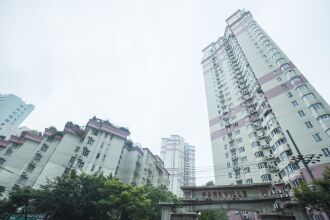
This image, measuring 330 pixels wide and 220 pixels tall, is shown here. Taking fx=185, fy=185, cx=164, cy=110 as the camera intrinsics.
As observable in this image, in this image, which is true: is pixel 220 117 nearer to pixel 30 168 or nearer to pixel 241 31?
pixel 241 31

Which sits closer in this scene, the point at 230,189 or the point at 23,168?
the point at 230,189

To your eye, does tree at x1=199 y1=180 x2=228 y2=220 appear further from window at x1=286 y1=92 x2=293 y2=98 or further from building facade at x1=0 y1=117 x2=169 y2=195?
window at x1=286 y1=92 x2=293 y2=98

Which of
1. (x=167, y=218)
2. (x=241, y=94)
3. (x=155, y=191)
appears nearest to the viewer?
(x=167, y=218)

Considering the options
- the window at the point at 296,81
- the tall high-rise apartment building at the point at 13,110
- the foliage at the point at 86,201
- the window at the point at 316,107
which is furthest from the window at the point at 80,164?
the tall high-rise apartment building at the point at 13,110

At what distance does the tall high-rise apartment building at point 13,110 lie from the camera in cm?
10244

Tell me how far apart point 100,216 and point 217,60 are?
194 feet

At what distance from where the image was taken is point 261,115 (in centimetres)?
3981

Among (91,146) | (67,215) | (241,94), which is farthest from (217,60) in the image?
(67,215)

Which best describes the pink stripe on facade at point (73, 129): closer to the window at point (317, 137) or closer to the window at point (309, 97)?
the window at point (317, 137)

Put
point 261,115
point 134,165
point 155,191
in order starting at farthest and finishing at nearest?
point 134,165
point 261,115
point 155,191

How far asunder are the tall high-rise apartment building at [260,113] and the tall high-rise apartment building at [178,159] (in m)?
47.9

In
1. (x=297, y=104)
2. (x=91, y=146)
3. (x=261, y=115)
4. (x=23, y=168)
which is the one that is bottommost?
(x=23, y=168)

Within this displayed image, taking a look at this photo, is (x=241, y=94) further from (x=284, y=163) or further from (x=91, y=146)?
(x=91, y=146)

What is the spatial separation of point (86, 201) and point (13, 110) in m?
116
